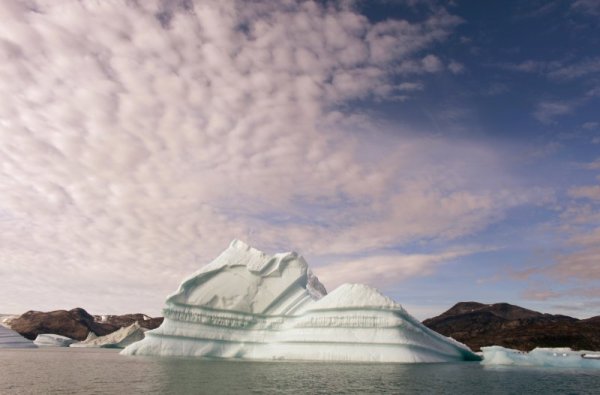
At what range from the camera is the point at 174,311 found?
110ft

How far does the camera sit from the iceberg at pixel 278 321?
28.2 metres

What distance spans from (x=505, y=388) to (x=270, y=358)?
17.5 meters

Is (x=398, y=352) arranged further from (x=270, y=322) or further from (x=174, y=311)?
(x=174, y=311)

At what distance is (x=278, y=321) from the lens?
33.6 metres

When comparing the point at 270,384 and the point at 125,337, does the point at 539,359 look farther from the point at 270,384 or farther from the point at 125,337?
the point at 125,337

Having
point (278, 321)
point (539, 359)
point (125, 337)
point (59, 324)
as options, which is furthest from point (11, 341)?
point (59, 324)

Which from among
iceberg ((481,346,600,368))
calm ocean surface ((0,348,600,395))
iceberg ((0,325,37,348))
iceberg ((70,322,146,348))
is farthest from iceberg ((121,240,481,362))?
iceberg ((70,322,146,348))

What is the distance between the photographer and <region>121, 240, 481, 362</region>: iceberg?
92.6ft

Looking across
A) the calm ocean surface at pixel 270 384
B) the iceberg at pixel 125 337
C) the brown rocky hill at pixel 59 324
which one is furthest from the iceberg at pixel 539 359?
the brown rocky hill at pixel 59 324

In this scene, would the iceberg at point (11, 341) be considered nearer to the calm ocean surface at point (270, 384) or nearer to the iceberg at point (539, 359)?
the calm ocean surface at point (270, 384)

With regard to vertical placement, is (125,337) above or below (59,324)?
below

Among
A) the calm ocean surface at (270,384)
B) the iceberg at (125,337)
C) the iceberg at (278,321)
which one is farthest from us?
the iceberg at (125,337)

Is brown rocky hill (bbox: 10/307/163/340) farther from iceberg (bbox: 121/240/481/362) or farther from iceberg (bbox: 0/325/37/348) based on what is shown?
iceberg (bbox: 121/240/481/362)

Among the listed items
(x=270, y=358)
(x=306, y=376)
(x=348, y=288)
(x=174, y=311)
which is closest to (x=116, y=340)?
(x=174, y=311)
